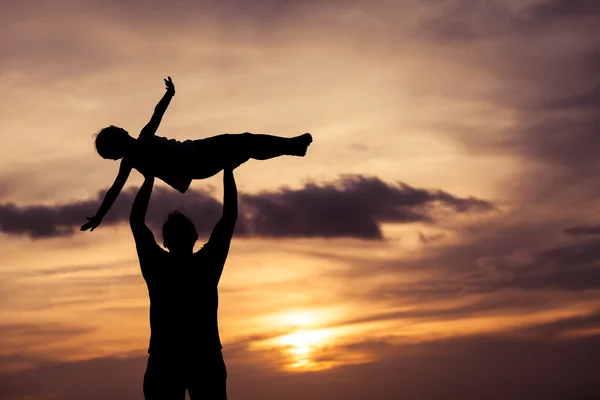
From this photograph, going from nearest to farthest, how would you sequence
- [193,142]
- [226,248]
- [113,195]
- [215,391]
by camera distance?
[215,391], [226,248], [113,195], [193,142]

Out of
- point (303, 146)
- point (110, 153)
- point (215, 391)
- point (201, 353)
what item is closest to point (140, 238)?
point (201, 353)

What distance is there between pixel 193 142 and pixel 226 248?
6.91 feet

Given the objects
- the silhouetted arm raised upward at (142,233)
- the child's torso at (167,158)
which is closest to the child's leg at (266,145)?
the child's torso at (167,158)

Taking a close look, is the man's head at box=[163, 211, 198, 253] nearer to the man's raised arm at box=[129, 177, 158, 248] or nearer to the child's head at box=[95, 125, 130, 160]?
the man's raised arm at box=[129, 177, 158, 248]

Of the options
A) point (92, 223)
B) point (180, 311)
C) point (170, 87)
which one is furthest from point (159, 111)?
point (180, 311)

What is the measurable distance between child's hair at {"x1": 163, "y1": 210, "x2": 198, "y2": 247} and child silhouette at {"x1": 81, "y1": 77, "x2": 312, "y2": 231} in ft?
4.23

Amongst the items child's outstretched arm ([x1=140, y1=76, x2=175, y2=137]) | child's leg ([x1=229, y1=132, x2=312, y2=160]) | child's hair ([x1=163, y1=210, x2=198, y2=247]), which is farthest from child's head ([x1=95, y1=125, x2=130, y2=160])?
child's hair ([x1=163, y1=210, x2=198, y2=247])

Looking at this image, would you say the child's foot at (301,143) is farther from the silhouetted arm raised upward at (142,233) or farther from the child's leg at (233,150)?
the silhouetted arm raised upward at (142,233)

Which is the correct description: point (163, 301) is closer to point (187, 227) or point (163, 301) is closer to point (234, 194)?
point (187, 227)

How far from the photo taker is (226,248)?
555 cm

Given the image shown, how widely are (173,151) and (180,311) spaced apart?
2301 millimetres

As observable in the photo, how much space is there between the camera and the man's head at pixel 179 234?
550 centimetres

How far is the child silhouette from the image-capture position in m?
6.85

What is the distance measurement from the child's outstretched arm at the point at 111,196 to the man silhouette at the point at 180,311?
87 cm
